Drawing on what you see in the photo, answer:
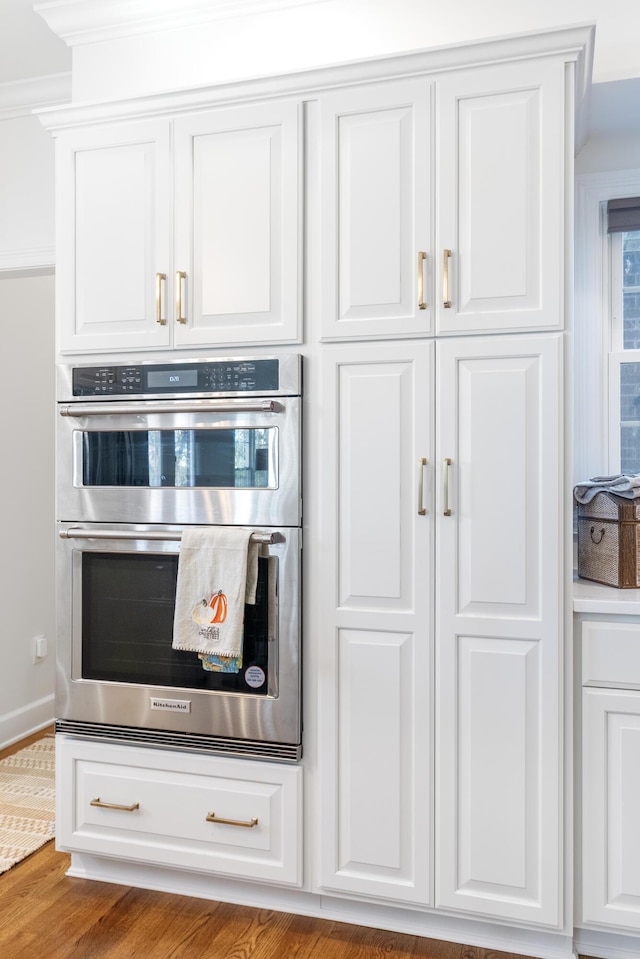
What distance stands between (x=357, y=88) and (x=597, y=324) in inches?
43.5

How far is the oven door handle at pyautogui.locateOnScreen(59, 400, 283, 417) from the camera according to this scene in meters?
2.03

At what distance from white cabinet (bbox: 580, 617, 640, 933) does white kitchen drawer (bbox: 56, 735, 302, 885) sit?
77 cm

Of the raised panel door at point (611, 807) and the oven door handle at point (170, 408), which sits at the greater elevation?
the oven door handle at point (170, 408)

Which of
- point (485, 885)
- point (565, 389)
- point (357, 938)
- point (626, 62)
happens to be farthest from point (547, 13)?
point (357, 938)

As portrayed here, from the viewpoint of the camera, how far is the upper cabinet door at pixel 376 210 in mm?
1941

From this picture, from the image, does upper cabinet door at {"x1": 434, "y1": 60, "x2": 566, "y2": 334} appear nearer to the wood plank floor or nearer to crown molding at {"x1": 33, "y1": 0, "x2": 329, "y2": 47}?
crown molding at {"x1": 33, "y1": 0, "x2": 329, "y2": 47}

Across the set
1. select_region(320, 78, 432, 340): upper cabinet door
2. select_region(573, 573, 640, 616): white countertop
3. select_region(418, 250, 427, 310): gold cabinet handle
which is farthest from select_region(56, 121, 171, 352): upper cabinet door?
select_region(573, 573, 640, 616): white countertop

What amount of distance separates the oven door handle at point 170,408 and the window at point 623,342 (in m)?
1.20

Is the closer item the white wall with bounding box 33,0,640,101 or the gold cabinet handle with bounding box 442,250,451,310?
the gold cabinet handle with bounding box 442,250,451,310

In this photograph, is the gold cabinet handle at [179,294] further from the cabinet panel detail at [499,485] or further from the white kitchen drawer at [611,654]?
the white kitchen drawer at [611,654]

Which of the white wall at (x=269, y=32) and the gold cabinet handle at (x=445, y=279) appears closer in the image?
the gold cabinet handle at (x=445, y=279)

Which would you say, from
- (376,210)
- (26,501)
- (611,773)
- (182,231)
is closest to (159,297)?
(182,231)

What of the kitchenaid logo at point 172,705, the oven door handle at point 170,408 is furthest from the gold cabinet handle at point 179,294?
the kitchenaid logo at point 172,705

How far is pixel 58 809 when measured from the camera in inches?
89.2
